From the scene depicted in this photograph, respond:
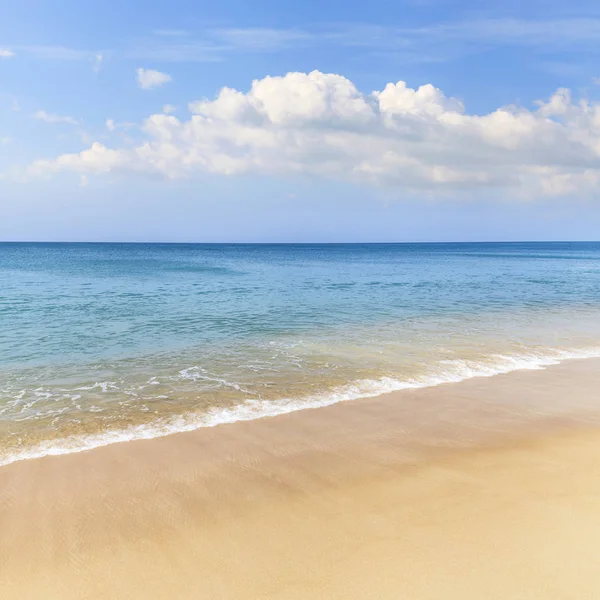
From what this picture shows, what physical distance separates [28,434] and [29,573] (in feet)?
13.3

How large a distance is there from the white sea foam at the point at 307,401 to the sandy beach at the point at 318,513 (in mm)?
370

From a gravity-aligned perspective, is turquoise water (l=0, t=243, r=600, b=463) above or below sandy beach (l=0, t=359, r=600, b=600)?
above

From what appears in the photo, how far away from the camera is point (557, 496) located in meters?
6.04

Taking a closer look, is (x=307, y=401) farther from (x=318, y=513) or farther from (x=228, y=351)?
(x=228, y=351)

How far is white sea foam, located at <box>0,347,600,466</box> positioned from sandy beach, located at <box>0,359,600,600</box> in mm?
370

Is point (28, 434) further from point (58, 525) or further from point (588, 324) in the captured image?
point (588, 324)

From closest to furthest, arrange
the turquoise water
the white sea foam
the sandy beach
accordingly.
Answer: the sandy beach < the white sea foam < the turquoise water

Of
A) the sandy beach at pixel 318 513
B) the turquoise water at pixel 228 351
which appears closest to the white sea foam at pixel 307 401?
the turquoise water at pixel 228 351

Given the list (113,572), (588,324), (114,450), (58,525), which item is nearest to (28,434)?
(114,450)

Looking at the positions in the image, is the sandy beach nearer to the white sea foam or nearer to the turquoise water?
the white sea foam

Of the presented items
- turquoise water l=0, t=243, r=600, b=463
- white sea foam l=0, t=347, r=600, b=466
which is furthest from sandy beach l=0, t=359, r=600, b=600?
turquoise water l=0, t=243, r=600, b=463

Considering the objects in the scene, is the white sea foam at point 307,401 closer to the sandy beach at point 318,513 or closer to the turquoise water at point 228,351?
the turquoise water at point 228,351

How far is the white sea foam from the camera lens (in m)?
7.78

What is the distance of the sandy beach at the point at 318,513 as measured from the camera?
4527mm
